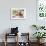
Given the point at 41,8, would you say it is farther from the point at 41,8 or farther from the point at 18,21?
the point at 18,21

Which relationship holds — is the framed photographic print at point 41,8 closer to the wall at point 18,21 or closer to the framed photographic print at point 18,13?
the wall at point 18,21

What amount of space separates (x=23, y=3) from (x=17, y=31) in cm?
99

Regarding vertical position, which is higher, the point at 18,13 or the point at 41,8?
the point at 41,8

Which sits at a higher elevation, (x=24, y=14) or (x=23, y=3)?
(x=23, y=3)

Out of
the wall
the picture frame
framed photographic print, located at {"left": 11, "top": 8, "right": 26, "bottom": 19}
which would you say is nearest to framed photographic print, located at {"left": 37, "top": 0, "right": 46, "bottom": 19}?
the picture frame

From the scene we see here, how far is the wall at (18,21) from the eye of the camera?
16.9ft

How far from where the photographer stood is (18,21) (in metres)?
5.22

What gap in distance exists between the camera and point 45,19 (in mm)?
5250

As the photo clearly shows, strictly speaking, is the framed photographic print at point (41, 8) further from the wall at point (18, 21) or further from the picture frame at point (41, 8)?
the wall at point (18, 21)

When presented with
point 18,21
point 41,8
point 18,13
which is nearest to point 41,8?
point 41,8

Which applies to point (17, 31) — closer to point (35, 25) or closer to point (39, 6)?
point (35, 25)

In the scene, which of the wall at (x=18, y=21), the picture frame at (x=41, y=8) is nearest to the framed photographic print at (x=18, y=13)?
the wall at (x=18, y=21)

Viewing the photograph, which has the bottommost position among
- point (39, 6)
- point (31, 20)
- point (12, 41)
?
point (12, 41)

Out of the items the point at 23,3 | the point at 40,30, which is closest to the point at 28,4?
the point at 23,3
